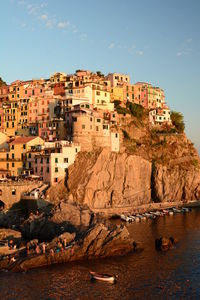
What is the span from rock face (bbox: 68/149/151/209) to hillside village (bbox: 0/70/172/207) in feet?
11.6

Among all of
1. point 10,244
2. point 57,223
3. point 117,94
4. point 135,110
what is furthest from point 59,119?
point 10,244

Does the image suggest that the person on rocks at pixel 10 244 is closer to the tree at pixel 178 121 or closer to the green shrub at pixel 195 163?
the green shrub at pixel 195 163

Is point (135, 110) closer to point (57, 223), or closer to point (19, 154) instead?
point (19, 154)

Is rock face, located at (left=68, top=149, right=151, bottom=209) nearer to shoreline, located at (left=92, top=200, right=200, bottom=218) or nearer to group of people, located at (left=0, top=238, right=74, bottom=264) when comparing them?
shoreline, located at (left=92, top=200, right=200, bottom=218)

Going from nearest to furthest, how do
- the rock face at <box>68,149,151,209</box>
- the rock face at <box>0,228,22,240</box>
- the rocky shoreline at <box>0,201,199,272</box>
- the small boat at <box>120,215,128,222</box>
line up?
the rocky shoreline at <box>0,201,199,272</box>
the rock face at <box>0,228,22,240</box>
the small boat at <box>120,215,128,222</box>
the rock face at <box>68,149,151,209</box>

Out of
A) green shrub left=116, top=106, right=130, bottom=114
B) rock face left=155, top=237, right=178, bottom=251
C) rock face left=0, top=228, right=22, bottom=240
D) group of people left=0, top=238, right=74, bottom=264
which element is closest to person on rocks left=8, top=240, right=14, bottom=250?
group of people left=0, top=238, right=74, bottom=264

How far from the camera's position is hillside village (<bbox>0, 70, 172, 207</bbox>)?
83569 mm

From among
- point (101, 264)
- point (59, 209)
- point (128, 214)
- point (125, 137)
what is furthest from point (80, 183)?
point (101, 264)

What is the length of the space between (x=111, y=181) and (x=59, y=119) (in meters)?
18.8

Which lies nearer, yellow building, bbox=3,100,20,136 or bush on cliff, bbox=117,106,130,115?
yellow building, bbox=3,100,20,136

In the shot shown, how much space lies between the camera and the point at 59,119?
92375mm

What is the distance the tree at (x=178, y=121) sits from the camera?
11741 centimetres

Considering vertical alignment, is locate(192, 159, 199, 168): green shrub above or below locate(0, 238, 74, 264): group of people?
above

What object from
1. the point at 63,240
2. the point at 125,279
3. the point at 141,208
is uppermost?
the point at 141,208
